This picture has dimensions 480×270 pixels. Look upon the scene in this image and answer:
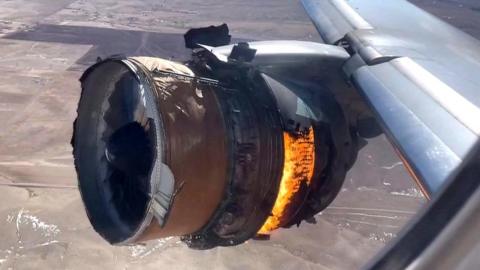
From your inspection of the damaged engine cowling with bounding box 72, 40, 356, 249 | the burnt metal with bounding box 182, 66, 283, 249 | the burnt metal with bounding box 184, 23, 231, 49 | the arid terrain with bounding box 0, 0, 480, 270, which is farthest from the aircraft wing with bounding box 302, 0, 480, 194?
the arid terrain with bounding box 0, 0, 480, 270

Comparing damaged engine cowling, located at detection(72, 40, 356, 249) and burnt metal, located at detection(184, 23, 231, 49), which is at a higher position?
burnt metal, located at detection(184, 23, 231, 49)

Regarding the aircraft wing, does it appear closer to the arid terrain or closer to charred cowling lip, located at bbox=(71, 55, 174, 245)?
charred cowling lip, located at bbox=(71, 55, 174, 245)

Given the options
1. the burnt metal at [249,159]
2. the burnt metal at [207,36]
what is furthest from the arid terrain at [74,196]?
Answer: the burnt metal at [207,36]

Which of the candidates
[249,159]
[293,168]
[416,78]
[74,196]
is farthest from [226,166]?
[74,196]

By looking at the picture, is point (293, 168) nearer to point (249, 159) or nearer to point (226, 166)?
point (249, 159)

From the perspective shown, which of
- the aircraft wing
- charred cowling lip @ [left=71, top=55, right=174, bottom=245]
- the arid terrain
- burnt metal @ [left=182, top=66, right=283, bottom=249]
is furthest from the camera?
the arid terrain
